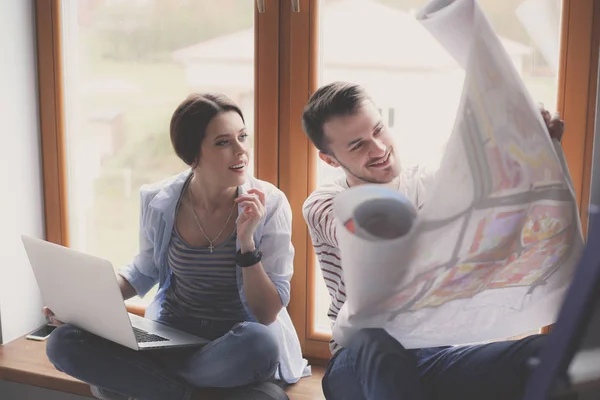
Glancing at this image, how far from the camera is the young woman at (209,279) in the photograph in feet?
4.28

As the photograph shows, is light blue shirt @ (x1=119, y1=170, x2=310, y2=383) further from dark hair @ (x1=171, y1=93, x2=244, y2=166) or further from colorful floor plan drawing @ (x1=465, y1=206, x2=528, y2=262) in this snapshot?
colorful floor plan drawing @ (x1=465, y1=206, x2=528, y2=262)

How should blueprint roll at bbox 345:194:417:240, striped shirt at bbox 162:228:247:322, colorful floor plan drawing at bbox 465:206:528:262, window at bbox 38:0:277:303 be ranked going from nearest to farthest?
blueprint roll at bbox 345:194:417:240 → colorful floor plan drawing at bbox 465:206:528:262 → striped shirt at bbox 162:228:247:322 → window at bbox 38:0:277:303

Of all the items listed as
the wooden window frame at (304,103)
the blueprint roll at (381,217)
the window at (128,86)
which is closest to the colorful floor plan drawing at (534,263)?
the blueprint roll at (381,217)

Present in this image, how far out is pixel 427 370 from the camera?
3.70 ft

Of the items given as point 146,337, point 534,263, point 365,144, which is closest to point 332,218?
point 365,144

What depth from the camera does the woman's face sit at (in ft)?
4.47

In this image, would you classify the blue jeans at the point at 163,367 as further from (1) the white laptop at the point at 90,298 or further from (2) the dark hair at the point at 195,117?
(2) the dark hair at the point at 195,117

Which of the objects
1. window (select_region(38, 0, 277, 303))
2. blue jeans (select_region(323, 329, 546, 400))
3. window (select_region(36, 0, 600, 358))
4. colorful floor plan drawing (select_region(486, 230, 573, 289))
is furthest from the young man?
window (select_region(38, 0, 277, 303))

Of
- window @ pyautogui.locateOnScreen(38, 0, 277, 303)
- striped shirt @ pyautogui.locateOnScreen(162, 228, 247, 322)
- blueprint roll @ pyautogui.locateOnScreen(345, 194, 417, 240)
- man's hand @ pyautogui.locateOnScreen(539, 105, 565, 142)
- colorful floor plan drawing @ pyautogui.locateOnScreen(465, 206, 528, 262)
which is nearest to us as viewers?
blueprint roll @ pyautogui.locateOnScreen(345, 194, 417, 240)

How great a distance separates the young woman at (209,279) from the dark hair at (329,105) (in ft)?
0.59

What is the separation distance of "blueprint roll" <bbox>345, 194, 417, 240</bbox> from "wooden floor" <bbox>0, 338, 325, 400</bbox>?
0.75 meters

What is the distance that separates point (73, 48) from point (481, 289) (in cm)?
129

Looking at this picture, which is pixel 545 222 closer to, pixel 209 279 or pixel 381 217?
pixel 381 217

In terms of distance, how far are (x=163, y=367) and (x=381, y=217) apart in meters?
0.74
